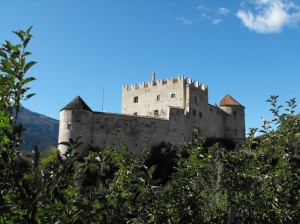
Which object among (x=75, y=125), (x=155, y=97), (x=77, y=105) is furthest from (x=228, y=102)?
(x=75, y=125)

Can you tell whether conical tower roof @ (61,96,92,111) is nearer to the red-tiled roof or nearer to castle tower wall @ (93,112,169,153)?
castle tower wall @ (93,112,169,153)

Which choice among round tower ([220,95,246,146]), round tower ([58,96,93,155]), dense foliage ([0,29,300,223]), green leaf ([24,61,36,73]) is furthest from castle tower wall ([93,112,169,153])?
green leaf ([24,61,36,73])

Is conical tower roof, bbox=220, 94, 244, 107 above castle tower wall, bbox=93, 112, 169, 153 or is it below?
above

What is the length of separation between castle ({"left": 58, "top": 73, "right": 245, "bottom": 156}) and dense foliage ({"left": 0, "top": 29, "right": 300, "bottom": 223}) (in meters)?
33.4

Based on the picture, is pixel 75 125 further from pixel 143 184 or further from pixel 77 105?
pixel 143 184

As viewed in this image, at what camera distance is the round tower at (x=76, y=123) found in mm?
42688

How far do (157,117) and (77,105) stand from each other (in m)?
11.5

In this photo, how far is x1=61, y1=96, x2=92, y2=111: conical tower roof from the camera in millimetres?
43481

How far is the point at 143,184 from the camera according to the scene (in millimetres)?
3955

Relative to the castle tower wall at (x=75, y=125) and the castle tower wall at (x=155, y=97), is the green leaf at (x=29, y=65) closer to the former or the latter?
the castle tower wall at (x=75, y=125)

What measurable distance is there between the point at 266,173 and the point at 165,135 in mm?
41595

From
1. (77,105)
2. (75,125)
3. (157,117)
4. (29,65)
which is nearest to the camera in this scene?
(29,65)

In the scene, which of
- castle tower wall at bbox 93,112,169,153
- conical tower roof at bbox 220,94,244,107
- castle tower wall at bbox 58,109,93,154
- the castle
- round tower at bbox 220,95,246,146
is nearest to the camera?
castle tower wall at bbox 58,109,93,154

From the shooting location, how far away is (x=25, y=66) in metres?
2.96
